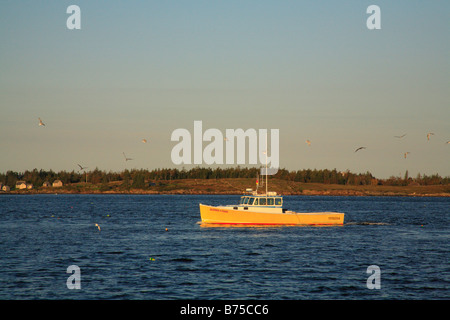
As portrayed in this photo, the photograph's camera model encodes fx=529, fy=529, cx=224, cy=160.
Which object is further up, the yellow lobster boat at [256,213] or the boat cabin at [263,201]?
the boat cabin at [263,201]

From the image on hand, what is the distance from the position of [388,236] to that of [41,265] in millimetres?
37201

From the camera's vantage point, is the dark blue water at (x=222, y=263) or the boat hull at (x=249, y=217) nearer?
the dark blue water at (x=222, y=263)

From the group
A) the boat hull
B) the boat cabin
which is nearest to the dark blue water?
the boat hull

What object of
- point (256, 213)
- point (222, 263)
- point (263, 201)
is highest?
point (263, 201)

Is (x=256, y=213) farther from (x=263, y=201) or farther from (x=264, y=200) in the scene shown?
(x=264, y=200)

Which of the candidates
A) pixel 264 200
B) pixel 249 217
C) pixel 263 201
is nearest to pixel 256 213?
pixel 249 217

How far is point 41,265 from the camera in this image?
3503cm

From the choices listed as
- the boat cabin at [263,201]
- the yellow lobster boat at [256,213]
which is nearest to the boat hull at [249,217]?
the yellow lobster boat at [256,213]

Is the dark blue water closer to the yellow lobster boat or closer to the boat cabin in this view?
the yellow lobster boat

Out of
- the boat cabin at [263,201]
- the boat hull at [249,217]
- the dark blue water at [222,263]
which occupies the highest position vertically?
the boat cabin at [263,201]

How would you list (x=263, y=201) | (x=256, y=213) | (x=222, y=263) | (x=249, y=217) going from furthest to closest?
(x=263, y=201)
(x=249, y=217)
(x=256, y=213)
(x=222, y=263)

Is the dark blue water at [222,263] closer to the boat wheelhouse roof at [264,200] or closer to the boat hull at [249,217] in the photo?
the boat hull at [249,217]
